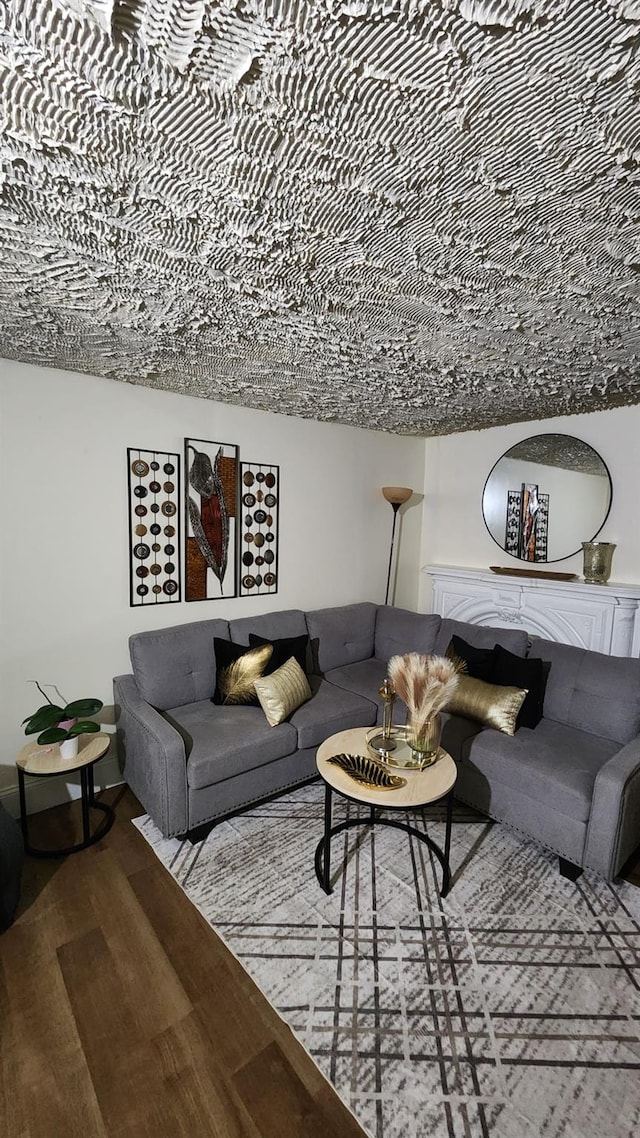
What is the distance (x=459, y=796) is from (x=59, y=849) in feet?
6.84

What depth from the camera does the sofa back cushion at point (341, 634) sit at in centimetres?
358

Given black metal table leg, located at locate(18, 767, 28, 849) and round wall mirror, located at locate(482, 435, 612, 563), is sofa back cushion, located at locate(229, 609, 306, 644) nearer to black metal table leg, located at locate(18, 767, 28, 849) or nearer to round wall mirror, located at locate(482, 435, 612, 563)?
black metal table leg, located at locate(18, 767, 28, 849)

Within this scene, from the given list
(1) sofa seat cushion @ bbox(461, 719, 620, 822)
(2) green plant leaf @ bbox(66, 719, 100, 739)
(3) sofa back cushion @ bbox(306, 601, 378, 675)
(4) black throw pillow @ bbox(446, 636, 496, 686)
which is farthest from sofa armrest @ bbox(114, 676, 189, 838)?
(4) black throw pillow @ bbox(446, 636, 496, 686)

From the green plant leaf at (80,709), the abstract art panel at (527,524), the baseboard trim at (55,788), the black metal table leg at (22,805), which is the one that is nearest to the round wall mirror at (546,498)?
the abstract art panel at (527,524)

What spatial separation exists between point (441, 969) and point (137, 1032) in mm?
1052

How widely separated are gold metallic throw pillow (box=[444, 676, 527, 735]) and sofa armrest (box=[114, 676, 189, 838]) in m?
1.52

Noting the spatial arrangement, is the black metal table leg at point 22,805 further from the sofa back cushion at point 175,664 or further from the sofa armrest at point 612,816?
the sofa armrest at point 612,816

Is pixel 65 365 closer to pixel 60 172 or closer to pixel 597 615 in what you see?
pixel 60 172

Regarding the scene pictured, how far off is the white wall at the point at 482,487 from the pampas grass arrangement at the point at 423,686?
6.31ft

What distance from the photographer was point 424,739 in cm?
219

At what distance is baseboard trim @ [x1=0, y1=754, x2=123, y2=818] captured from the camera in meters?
2.57

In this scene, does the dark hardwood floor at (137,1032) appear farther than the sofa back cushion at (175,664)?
No

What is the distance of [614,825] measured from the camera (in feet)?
6.79

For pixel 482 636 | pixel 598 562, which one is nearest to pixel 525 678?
pixel 482 636
